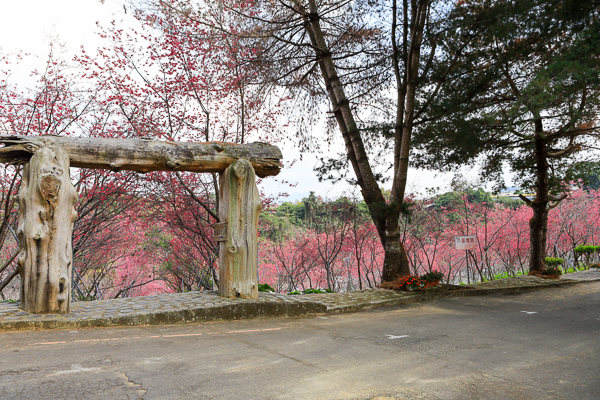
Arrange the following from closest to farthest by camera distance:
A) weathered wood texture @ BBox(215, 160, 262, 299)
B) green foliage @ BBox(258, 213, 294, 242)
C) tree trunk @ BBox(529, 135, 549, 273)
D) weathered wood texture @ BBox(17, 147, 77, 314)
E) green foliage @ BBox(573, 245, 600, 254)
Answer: weathered wood texture @ BBox(17, 147, 77, 314), weathered wood texture @ BBox(215, 160, 262, 299), tree trunk @ BBox(529, 135, 549, 273), green foliage @ BBox(258, 213, 294, 242), green foliage @ BBox(573, 245, 600, 254)

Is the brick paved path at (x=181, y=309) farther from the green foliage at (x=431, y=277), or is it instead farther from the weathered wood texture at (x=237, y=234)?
the green foliage at (x=431, y=277)

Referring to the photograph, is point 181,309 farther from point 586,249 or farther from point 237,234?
point 586,249

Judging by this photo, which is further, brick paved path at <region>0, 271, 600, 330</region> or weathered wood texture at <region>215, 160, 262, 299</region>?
weathered wood texture at <region>215, 160, 262, 299</region>

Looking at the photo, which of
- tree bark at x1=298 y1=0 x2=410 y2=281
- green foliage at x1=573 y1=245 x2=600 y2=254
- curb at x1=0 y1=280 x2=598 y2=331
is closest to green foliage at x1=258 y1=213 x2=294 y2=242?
tree bark at x1=298 y1=0 x2=410 y2=281

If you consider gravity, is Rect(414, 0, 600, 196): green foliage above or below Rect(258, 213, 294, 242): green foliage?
above

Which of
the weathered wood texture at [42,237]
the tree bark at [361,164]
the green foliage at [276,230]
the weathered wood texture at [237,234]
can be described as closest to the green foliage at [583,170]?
the tree bark at [361,164]

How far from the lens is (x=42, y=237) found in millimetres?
4918

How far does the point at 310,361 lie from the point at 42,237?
12.3 ft

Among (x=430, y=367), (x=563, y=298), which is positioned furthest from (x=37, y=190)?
(x=563, y=298)

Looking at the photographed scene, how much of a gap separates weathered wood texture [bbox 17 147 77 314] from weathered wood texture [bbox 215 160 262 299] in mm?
2266

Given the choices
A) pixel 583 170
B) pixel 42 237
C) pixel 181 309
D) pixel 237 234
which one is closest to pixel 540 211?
pixel 583 170

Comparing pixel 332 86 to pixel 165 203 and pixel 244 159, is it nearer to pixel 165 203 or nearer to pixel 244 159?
pixel 244 159

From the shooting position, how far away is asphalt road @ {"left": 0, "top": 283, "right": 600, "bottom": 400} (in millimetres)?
2918

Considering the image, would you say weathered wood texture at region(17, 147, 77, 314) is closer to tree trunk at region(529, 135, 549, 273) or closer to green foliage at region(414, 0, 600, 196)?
green foliage at region(414, 0, 600, 196)
